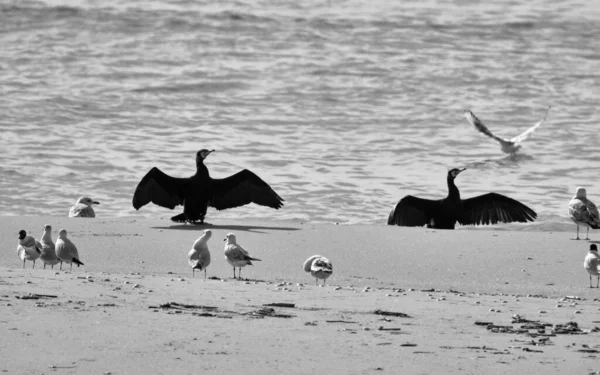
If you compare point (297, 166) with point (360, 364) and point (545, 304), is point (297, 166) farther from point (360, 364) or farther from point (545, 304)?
point (360, 364)

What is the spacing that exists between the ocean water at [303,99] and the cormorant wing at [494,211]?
674 mm

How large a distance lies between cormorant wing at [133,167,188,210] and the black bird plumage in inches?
107

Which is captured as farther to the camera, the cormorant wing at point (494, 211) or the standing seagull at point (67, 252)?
the cormorant wing at point (494, 211)

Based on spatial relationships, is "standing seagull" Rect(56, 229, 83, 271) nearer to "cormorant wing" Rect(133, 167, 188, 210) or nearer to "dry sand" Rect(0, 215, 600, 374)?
"dry sand" Rect(0, 215, 600, 374)

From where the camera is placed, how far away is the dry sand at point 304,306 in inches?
281

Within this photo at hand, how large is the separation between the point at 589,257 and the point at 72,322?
4.72m

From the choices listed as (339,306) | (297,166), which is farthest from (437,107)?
(339,306)

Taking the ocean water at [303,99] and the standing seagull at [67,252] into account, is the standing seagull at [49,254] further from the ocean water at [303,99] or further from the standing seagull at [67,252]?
the ocean water at [303,99]

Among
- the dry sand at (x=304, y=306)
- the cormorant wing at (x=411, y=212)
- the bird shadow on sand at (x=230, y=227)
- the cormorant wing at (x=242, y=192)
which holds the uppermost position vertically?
the cormorant wing at (x=242, y=192)

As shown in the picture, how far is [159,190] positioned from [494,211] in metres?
4.25

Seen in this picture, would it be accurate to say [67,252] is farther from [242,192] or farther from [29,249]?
[242,192]

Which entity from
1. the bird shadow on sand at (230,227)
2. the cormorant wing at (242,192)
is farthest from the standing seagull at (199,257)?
the cormorant wing at (242,192)

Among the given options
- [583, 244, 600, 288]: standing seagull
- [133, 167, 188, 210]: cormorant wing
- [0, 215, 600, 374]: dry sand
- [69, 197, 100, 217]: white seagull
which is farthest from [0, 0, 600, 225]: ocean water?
[583, 244, 600, 288]: standing seagull

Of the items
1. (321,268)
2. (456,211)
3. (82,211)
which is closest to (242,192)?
(82,211)
